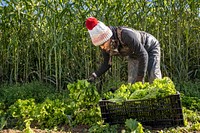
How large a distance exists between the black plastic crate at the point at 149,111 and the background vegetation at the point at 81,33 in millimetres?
2724

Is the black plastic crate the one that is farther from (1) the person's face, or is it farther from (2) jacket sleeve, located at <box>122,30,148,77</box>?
(1) the person's face

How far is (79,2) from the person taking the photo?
5.65 metres

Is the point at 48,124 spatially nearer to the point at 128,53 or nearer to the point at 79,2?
the point at 128,53

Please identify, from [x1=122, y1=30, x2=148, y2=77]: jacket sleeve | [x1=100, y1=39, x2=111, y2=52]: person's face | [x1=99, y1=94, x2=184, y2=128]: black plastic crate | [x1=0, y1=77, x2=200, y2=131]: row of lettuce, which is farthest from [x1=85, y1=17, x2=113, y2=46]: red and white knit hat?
[x1=99, y1=94, x2=184, y2=128]: black plastic crate

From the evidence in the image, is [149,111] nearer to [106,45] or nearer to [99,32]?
[106,45]

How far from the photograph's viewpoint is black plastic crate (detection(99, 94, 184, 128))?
291 cm

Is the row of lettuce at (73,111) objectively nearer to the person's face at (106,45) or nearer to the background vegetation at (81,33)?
the person's face at (106,45)

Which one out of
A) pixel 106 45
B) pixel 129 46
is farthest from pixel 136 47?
pixel 106 45

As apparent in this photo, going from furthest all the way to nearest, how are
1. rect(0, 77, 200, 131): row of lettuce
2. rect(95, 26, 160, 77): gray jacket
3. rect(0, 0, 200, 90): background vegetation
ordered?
rect(0, 0, 200, 90): background vegetation
rect(95, 26, 160, 77): gray jacket
rect(0, 77, 200, 131): row of lettuce

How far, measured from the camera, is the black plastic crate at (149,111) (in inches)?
114

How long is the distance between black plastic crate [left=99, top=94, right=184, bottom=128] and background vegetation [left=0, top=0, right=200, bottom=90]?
2.72 m

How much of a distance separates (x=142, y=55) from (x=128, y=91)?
45 cm

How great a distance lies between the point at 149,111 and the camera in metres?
2.96

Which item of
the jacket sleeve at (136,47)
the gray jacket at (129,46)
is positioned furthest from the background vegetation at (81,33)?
the jacket sleeve at (136,47)
